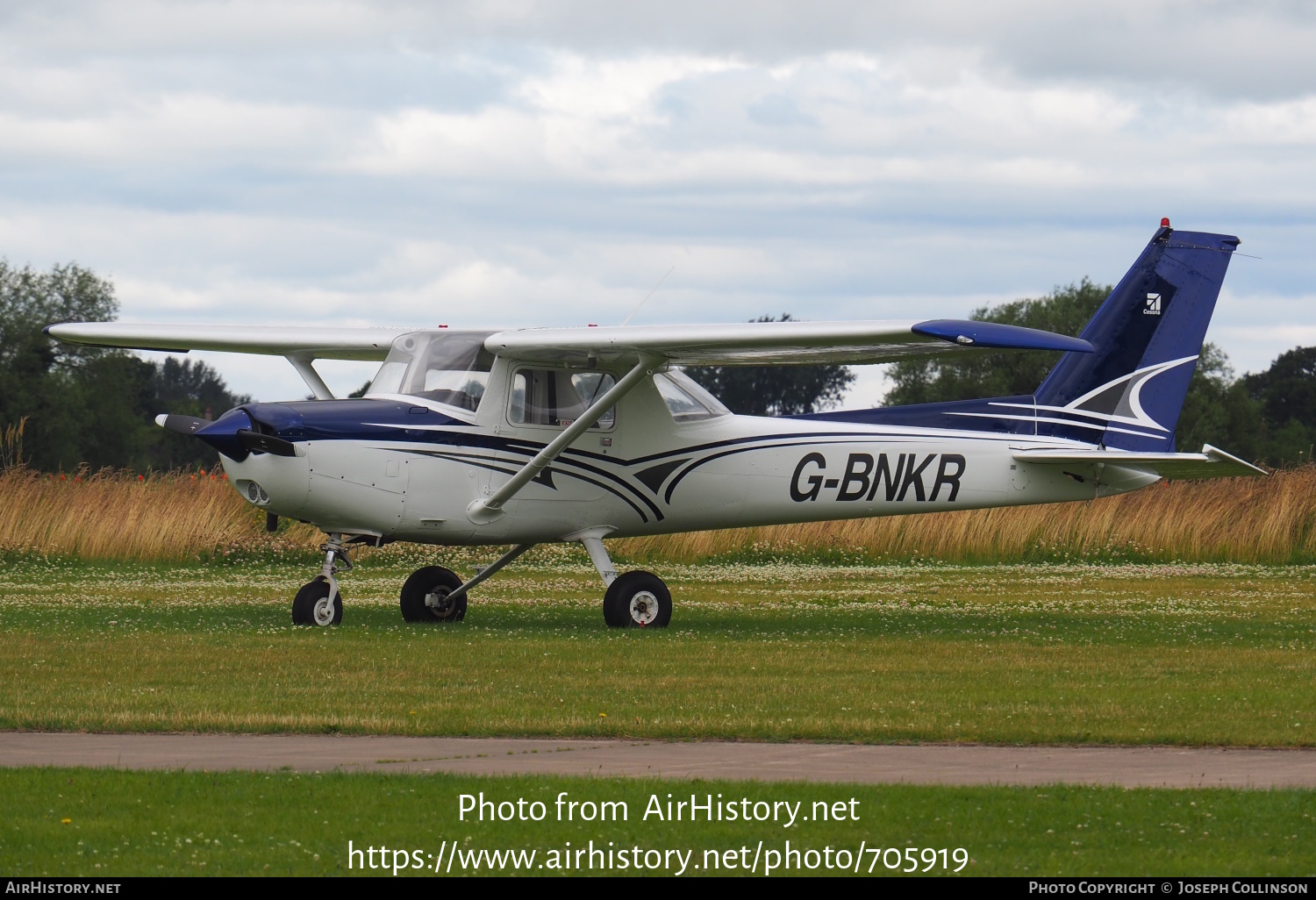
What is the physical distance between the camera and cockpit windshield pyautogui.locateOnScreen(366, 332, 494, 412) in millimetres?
16734

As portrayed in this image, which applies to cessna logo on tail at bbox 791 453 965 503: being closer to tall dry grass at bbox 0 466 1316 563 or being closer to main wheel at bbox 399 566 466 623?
main wheel at bbox 399 566 466 623

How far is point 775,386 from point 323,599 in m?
59.8

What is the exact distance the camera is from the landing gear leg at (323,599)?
53.4 ft

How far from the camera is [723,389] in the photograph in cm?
Answer: 7306

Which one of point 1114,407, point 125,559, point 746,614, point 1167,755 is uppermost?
point 1114,407

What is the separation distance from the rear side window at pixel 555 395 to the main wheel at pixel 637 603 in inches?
61.0

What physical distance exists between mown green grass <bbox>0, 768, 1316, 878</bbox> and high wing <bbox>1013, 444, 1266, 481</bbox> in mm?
10168

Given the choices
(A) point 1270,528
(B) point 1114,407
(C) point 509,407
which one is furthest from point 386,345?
(A) point 1270,528

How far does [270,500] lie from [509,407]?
2430mm

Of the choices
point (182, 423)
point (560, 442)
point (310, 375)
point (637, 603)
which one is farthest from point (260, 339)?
point (637, 603)

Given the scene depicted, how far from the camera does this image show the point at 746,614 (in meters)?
19.1

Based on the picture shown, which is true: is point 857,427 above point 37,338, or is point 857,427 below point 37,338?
above

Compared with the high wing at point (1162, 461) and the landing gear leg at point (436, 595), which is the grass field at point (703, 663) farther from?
the high wing at point (1162, 461)
